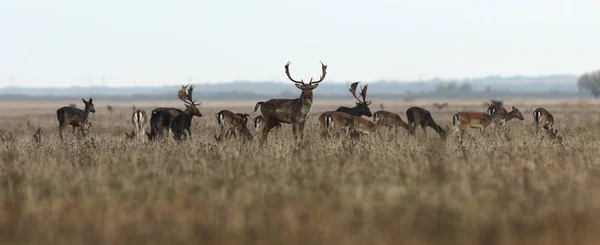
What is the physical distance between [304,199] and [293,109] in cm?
979

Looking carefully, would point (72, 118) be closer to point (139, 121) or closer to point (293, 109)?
point (139, 121)

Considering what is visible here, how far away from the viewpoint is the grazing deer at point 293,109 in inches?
734

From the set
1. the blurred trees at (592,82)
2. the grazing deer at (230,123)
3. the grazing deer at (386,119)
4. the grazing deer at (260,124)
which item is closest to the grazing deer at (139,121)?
the grazing deer at (230,123)

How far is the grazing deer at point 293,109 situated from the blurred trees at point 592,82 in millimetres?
142515

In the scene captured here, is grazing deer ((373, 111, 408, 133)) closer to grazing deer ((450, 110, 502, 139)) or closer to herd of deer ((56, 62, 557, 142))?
herd of deer ((56, 62, 557, 142))

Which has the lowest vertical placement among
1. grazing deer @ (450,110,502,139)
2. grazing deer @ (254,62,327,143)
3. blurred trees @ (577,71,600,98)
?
blurred trees @ (577,71,600,98)

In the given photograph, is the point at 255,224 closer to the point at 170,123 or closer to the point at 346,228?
the point at 346,228

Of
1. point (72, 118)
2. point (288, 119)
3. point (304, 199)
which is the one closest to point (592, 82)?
point (72, 118)

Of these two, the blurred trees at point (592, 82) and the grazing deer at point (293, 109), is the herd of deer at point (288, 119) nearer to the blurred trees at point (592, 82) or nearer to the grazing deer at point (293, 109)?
the grazing deer at point (293, 109)

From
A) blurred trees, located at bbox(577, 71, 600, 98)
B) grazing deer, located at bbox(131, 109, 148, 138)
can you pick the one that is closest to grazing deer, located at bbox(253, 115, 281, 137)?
grazing deer, located at bbox(131, 109, 148, 138)

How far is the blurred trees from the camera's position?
504ft

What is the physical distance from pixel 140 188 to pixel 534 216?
4486 millimetres

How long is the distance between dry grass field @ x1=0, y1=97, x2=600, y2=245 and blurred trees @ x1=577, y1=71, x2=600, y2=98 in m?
148

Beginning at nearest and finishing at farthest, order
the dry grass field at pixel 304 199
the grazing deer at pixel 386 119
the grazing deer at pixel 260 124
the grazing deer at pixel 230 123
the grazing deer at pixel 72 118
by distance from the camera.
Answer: the dry grass field at pixel 304 199
the grazing deer at pixel 260 124
the grazing deer at pixel 230 123
the grazing deer at pixel 386 119
the grazing deer at pixel 72 118
